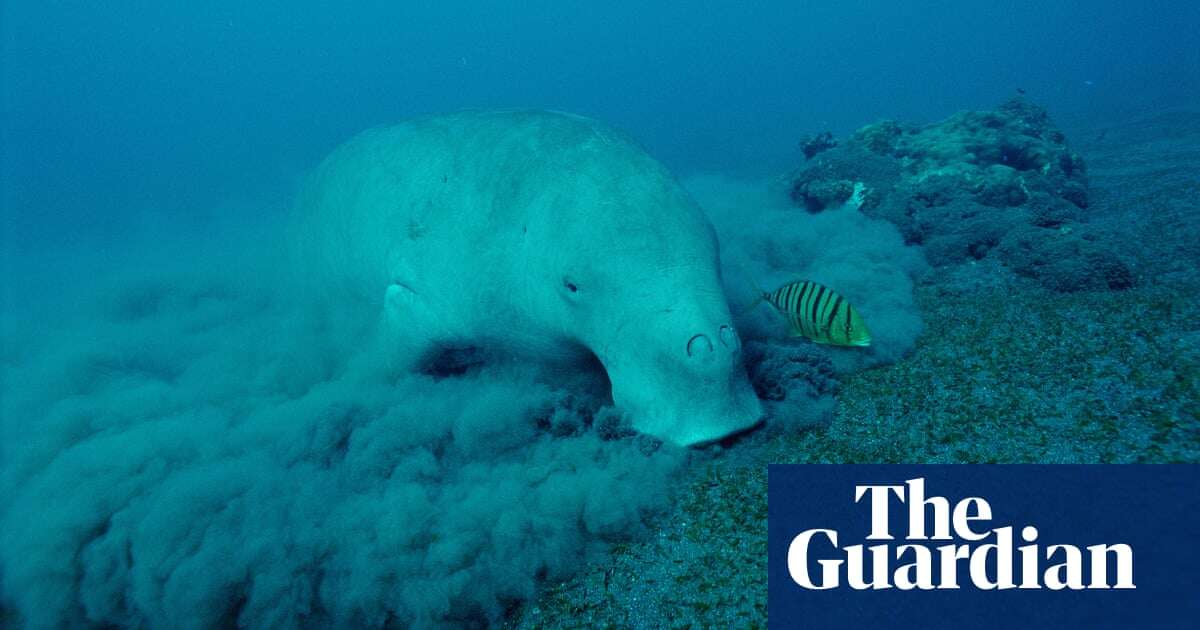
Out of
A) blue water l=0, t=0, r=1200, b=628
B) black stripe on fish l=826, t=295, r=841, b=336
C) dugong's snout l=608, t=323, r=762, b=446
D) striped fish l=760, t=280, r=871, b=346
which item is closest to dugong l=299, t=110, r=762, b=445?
dugong's snout l=608, t=323, r=762, b=446

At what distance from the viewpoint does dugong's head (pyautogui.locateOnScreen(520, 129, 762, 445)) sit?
2.86 m

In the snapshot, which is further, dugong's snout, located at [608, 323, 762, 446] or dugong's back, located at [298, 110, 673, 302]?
dugong's back, located at [298, 110, 673, 302]

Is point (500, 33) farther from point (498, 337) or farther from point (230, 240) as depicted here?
point (498, 337)

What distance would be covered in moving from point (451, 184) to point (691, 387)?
243cm

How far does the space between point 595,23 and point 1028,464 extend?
16801 centimetres

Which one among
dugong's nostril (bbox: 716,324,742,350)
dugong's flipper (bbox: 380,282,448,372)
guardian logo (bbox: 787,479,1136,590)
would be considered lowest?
guardian logo (bbox: 787,479,1136,590)

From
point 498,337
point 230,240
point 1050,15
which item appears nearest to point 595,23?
point 1050,15

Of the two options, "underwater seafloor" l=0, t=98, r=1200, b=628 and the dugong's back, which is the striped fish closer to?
"underwater seafloor" l=0, t=98, r=1200, b=628

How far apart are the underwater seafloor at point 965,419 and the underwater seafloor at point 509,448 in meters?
0.01

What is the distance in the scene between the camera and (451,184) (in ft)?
13.6

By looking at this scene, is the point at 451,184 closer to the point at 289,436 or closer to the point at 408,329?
the point at 408,329

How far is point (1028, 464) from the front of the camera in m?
2.64

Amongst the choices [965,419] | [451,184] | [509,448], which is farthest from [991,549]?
[451,184]

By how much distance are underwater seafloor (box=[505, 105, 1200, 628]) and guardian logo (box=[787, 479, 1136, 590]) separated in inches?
10.8
